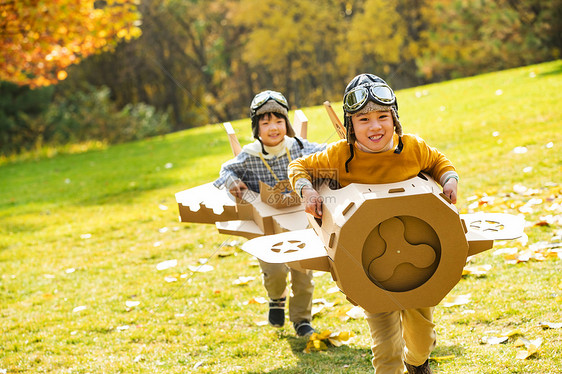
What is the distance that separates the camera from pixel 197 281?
18.2ft

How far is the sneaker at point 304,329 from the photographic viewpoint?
159 inches

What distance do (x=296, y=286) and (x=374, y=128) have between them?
1672mm

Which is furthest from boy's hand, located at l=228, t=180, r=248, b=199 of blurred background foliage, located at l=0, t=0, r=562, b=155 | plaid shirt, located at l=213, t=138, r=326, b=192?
blurred background foliage, located at l=0, t=0, r=562, b=155

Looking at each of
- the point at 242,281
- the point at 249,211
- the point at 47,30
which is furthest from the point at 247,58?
the point at 249,211

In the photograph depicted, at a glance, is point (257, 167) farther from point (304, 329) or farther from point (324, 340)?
point (324, 340)

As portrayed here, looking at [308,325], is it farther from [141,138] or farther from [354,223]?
[141,138]

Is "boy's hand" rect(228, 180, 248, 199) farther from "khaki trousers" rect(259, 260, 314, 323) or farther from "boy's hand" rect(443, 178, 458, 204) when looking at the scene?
"boy's hand" rect(443, 178, 458, 204)

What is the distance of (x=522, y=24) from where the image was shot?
60.8 ft

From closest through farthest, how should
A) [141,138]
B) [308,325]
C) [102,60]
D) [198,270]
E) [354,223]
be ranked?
[354,223], [308,325], [198,270], [141,138], [102,60]

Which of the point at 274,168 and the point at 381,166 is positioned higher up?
the point at 381,166

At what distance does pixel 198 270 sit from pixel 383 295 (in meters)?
3.58

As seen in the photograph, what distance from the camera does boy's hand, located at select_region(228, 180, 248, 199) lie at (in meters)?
3.93

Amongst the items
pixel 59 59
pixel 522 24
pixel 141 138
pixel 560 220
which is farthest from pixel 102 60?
pixel 560 220

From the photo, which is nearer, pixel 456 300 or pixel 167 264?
pixel 456 300
